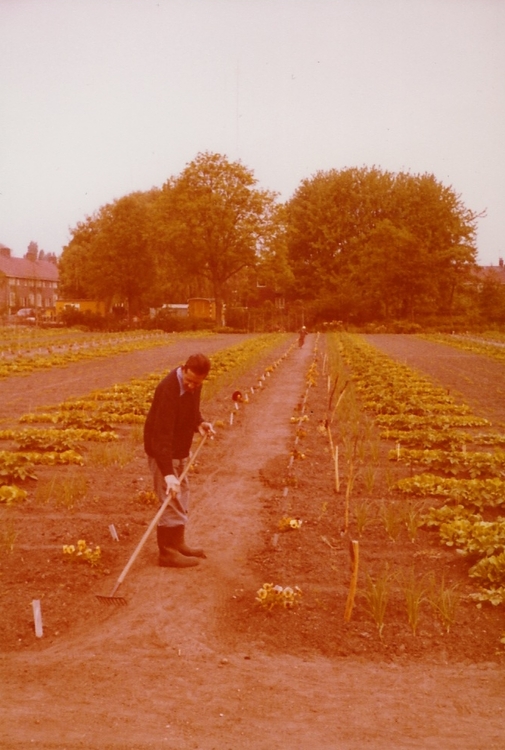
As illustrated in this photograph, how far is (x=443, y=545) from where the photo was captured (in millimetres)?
6641

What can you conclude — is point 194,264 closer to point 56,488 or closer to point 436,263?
point 436,263

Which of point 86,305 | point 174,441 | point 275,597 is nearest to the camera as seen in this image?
point 275,597

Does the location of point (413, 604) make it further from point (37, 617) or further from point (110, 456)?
point (110, 456)

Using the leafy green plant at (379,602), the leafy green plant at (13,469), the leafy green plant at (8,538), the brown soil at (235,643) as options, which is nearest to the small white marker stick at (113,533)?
the brown soil at (235,643)

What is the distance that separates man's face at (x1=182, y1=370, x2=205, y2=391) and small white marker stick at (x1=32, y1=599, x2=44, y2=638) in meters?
1.77

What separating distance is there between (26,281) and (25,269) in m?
1.40

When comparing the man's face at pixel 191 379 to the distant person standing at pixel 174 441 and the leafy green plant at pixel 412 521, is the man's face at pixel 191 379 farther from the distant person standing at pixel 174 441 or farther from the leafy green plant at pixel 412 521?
the leafy green plant at pixel 412 521

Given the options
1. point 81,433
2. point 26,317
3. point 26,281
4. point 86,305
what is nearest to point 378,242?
point 86,305

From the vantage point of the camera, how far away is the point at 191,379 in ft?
19.3

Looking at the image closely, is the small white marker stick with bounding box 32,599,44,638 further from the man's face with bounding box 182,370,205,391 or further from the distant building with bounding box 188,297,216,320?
the distant building with bounding box 188,297,216,320

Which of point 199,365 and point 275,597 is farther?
point 199,365

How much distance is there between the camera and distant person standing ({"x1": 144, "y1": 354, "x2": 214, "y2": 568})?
585 cm

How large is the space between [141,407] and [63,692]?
9707mm

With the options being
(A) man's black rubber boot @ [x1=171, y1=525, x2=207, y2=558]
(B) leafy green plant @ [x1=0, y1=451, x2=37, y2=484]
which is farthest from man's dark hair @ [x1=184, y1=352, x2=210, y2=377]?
(B) leafy green plant @ [x1=0, y1=451, x2=37, y2=484]
